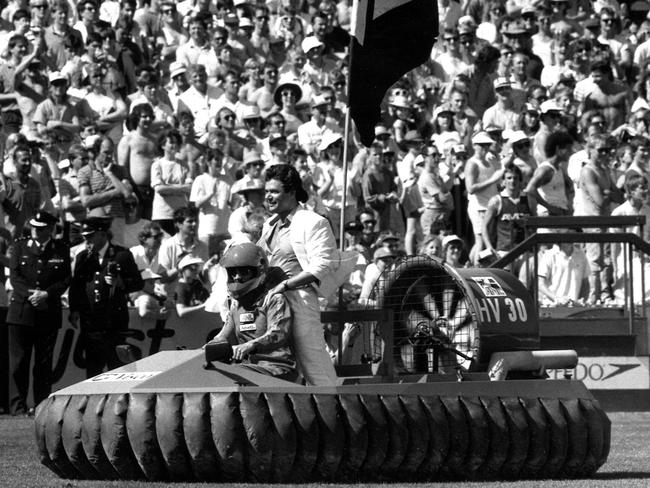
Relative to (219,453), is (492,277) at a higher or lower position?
higher

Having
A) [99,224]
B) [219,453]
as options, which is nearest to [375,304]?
[219,453]

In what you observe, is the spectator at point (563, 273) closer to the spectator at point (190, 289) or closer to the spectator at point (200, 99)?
the spectator at point (190, 289)

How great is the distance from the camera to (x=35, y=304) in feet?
39.9

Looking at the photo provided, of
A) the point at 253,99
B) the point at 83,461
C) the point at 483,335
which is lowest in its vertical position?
the point at 83,461

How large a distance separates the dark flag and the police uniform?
1.86m

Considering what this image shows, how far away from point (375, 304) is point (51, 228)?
4.51m

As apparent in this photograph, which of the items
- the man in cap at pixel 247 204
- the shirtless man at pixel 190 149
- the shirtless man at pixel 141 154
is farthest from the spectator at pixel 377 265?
the shirtless man at pixel 141 154

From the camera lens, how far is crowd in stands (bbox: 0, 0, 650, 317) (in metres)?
13.8

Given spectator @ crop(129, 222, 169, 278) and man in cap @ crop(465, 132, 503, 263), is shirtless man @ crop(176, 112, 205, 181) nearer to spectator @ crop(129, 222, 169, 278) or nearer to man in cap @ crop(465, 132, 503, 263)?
spectator @ crop(129, 222, 169, 278)

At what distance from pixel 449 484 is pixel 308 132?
9.14m

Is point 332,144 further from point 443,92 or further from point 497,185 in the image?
point 443,92

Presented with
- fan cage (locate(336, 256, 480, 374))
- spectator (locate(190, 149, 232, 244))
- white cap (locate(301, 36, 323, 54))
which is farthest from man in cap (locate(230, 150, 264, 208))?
fan cage (locate(336, 256, 480, 374))

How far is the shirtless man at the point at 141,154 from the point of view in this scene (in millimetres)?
14930

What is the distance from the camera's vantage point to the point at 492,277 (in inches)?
332
